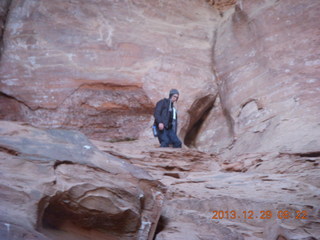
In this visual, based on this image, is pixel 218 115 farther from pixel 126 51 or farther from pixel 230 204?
pixel 230 204

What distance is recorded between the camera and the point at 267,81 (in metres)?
8.05

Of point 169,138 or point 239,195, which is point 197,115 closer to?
point 169,138

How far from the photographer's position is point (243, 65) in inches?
353

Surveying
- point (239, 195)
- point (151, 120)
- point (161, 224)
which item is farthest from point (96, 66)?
point (161, 224)

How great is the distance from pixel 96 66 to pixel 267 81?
362 centimetres

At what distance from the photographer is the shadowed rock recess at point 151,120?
3082 mm

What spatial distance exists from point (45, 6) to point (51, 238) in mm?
8216

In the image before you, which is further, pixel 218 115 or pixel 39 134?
pixel 218 115

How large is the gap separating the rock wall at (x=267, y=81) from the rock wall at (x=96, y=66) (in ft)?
2.05

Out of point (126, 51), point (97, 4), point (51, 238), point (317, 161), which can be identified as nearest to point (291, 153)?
point (317, 161)

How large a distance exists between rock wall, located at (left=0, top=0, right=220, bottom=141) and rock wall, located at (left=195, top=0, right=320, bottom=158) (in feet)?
2.05

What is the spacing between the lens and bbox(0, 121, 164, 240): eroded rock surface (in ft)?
8.92
